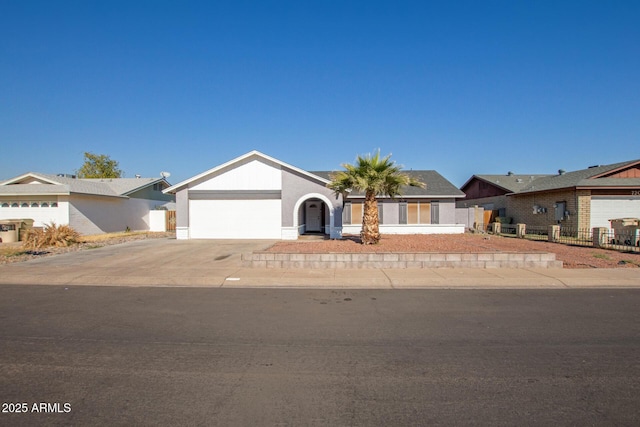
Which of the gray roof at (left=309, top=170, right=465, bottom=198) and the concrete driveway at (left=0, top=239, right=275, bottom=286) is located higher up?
the gray roof at (left=309, top=170, right=465, bottom=198)

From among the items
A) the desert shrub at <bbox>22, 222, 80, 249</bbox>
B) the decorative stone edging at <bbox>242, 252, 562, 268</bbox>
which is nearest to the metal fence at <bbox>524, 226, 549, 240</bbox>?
the decorative stone edging at <bbox>242, 252, 562, 268</bbox>

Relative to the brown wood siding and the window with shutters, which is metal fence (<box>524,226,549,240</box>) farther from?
the brown wood siding

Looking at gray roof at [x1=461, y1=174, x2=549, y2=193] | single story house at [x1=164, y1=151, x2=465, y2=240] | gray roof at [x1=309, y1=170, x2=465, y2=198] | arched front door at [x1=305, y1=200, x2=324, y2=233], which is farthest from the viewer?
gray roof at [x1=461, y1=174, x2=549, y2=193]

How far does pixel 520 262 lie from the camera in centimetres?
1095

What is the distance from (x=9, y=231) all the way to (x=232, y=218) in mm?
12211

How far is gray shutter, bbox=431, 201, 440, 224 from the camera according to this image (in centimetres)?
2348

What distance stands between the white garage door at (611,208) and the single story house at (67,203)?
30.8 meters

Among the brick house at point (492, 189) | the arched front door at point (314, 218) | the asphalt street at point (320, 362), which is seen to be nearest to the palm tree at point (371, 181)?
the asphalt street at point (320, 362)

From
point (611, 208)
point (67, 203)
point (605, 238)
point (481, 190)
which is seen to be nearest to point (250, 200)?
point (67, 203)

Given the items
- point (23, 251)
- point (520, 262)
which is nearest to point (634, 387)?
point (520, 262)

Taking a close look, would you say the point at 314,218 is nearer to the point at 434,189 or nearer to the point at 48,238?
the point at 434,189

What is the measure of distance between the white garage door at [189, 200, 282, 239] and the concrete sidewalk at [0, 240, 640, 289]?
8.73m

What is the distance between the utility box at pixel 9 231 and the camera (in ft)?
64.6

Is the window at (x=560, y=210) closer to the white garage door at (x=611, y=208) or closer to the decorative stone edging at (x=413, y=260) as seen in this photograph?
the white garage door at (x=611, y=208)
